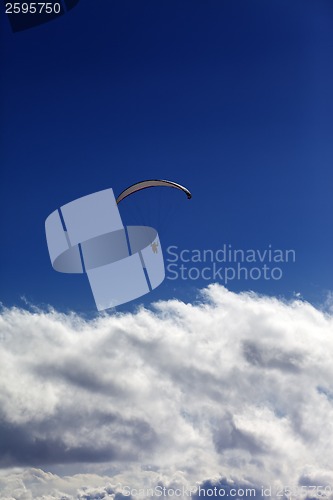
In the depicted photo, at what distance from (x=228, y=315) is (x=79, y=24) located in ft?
8.39

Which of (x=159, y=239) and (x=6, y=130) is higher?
(x=6, y=130)

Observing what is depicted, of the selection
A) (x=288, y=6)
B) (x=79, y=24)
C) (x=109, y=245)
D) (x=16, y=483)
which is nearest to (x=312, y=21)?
(x=288, y=6)

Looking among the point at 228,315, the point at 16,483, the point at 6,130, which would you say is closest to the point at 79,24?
the point at 6,130

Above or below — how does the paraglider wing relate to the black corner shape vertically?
below

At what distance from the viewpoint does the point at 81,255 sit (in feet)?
16.5

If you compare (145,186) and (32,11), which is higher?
(32,11)

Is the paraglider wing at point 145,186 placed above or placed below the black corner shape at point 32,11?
below

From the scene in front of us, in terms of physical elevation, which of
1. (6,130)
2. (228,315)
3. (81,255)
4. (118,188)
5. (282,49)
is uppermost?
(282,49)

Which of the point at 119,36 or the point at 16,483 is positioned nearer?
the point at 16,483

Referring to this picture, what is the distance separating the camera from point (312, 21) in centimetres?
511

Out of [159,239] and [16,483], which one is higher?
[159,239]

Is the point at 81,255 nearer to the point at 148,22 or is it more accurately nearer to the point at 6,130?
the point at 6,130

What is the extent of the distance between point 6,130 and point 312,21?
255 centimetres

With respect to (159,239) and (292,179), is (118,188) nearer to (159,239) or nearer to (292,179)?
(159,239)
